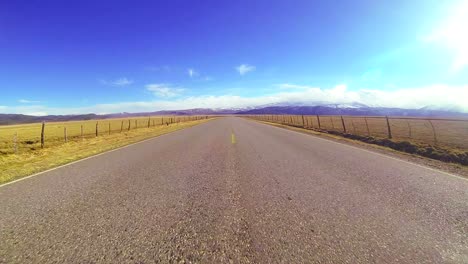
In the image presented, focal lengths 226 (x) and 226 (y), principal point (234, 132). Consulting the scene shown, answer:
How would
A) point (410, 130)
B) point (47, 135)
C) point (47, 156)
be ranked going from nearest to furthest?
point (47, 156) → point (410, 130) → point (47, 135)

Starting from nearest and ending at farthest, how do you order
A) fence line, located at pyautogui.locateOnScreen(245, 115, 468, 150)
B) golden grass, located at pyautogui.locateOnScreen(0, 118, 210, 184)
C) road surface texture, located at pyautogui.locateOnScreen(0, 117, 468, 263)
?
road surface texture, located at pyautogui.locateOnScreen(0, 117, 468, 263)
golden grass, located at pyautogui.locateOnScreen(0, 118, 210, 184)
fence line, located at pyautogui.locateOnScreen(245, 115, 468, 150)

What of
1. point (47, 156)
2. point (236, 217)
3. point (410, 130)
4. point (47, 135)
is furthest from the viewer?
point (47, 135)

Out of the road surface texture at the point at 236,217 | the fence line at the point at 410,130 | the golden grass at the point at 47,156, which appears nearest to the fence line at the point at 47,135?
the golden grass at the point at 47,156

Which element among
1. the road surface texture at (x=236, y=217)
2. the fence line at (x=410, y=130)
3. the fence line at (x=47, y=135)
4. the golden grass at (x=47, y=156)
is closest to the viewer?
the road surface texture at (x=236, y=217)

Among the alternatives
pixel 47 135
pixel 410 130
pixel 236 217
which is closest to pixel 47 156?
pixel 236 217

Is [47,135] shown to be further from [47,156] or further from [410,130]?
[410,130]

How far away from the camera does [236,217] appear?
11.8 ft

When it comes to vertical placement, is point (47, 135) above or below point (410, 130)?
below

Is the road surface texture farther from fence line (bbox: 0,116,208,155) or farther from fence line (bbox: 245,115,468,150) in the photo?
fence line (bbox: 245,115,468,150)

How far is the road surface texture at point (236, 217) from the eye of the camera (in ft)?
8.75

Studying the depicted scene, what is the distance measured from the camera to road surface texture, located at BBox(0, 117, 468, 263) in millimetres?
2668

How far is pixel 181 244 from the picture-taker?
9.29 feet

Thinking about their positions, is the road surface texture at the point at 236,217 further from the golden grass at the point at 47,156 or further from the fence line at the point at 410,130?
the fence line at the point at 410,130

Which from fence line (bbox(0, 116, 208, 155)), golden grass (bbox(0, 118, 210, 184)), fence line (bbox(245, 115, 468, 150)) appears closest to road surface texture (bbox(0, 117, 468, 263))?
golden grass (bbox(0, 118, 210, 184))
